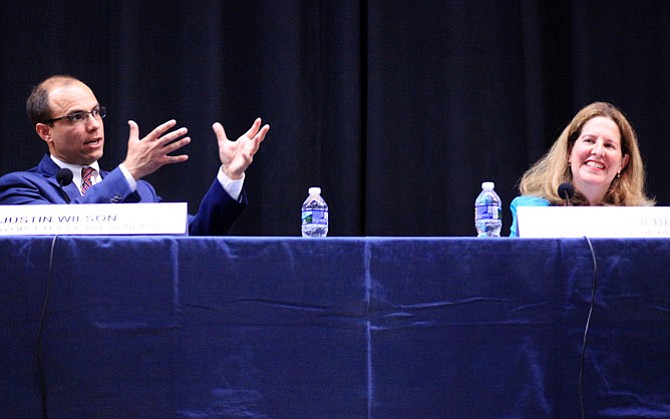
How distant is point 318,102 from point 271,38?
0.32 meters

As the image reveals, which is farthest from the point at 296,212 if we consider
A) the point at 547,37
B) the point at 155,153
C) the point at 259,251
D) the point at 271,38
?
the point at 259,251

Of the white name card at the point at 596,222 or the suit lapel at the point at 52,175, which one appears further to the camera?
the suit lapel at the point at 52,175

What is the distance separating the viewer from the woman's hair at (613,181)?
2.62 meters

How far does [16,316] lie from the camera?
1659 mm

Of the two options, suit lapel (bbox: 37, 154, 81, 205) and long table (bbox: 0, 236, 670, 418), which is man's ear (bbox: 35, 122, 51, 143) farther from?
long table (bbox: 0, 236, 670, 418)

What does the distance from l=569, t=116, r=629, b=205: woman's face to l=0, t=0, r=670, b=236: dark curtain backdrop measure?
0.59m

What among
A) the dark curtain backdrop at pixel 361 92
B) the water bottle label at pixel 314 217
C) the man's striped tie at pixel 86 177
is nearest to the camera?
the water bottle label at pixel 314 217

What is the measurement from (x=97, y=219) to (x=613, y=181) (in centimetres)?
173

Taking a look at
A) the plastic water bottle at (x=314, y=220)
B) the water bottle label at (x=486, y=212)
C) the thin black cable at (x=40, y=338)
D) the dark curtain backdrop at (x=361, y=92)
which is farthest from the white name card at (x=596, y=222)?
the dark curtain backdrop at (x=361, y=92)

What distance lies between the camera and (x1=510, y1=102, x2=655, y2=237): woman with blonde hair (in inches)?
101

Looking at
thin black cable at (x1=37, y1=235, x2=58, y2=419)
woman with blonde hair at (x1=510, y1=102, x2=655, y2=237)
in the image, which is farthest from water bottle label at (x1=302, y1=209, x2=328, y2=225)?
thin black cable at (x1=37, y1=235, x2=58, y2=419)

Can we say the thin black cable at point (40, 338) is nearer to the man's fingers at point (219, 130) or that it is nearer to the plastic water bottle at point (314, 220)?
the man's fingers at point (219, 130)

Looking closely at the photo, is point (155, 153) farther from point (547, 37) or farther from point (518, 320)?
point (547, 37)

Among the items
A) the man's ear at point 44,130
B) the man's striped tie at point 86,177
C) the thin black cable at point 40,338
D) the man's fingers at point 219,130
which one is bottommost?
the thin black cable at point 40,338
